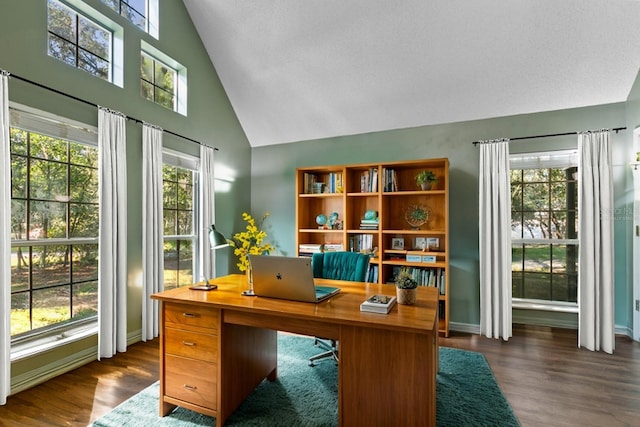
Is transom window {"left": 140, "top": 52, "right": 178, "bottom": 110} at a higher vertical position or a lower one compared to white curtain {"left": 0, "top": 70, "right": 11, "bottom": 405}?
higher

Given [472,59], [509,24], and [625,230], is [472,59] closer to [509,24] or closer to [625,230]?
[509,24]

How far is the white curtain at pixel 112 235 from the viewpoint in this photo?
262 centimetres

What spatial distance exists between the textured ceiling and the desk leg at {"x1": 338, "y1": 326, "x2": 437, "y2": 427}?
2.80m

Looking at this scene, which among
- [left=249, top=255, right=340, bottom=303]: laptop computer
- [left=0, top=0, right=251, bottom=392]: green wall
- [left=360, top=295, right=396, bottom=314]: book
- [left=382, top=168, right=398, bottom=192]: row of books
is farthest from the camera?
[left=382, top=168, right=398, bottom=192]: row of books

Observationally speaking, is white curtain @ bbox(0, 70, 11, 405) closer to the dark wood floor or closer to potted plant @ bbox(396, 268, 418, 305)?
the dark wood floor

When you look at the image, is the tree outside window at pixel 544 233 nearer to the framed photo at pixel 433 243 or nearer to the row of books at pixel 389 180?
the framed photo at pixel 433 243

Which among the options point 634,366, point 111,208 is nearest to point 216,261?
point 111,208

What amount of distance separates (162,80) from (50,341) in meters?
2.66

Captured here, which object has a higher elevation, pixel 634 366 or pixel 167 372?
pixel 167 372

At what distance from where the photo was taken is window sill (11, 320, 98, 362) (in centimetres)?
224

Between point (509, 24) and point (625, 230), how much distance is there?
231 cm

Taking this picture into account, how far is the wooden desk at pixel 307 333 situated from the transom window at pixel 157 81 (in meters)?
2.30

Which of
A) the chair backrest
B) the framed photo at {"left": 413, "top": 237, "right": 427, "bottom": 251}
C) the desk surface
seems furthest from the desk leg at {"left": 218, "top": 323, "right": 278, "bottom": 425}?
the framed photo at {"left": 413, "top": 237, "right": 427, "bottom": 251}

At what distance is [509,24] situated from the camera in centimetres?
277
